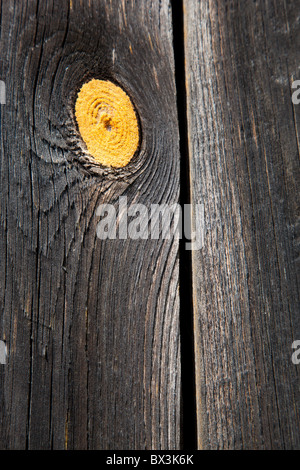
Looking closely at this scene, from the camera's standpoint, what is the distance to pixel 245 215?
108 centimetres

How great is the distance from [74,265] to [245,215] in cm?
44

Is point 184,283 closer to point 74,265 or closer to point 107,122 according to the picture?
point 74,265

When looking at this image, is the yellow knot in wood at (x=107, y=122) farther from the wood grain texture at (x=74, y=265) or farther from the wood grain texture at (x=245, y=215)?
the wood grain texture at (x=245, y=215)

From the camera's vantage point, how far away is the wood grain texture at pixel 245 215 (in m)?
1.01

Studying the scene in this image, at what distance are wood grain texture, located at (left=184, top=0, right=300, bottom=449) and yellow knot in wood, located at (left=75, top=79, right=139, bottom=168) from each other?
0.17 m

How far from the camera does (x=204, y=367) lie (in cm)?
103

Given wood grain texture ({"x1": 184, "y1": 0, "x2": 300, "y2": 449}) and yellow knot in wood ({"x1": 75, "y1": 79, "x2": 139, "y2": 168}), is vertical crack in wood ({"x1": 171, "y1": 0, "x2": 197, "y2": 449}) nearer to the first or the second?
wood grain texture ({"x1": 184, "y1": 0, "x2": 300, "y2": 449})

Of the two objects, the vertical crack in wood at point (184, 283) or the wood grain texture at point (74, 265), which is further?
the vertical crack in wood at point (184, 283)

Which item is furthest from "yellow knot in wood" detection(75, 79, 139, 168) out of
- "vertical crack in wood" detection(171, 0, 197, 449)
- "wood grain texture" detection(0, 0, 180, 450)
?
"vertical crack in wood" detection(171, 0, 197, 449)

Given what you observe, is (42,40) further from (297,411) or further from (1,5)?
(297,411)

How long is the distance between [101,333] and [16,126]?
0.50m

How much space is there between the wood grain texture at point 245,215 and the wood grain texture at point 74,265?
99mm

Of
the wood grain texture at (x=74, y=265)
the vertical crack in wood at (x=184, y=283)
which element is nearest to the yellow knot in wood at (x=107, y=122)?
the wood grain texture at (x=74, y=265)
